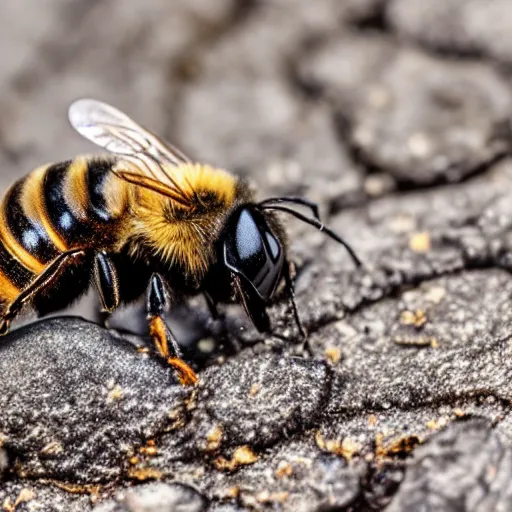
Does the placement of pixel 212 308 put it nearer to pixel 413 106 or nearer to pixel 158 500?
pixel 158 500

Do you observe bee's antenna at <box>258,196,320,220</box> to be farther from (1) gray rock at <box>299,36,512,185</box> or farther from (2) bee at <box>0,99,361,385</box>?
(1) gray rock at <box>299,36,512,185</box>

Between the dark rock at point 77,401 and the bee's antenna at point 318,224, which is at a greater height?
the bee's antenna at point 318,224

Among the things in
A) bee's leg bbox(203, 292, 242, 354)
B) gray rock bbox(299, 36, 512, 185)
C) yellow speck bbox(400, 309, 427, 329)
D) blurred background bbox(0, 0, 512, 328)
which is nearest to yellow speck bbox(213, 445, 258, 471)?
bee's leg bbox(203, 292, 242, 354)

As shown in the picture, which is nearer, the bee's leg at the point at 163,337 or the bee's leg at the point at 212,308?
the bee's leg at the point at 163,337

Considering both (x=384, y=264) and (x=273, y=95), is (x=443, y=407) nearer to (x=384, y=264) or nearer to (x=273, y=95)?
(x=384, y=264)

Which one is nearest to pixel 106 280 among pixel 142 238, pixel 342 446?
pixel 142 238

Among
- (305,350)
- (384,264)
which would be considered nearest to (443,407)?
(305,350)

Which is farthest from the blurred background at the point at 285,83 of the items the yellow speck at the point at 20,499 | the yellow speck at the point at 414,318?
the yellow speck at the point at 20,499

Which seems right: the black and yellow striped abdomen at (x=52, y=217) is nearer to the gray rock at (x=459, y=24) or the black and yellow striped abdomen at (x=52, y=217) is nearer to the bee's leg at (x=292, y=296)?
the bee's leg at (x=292, y=296)
